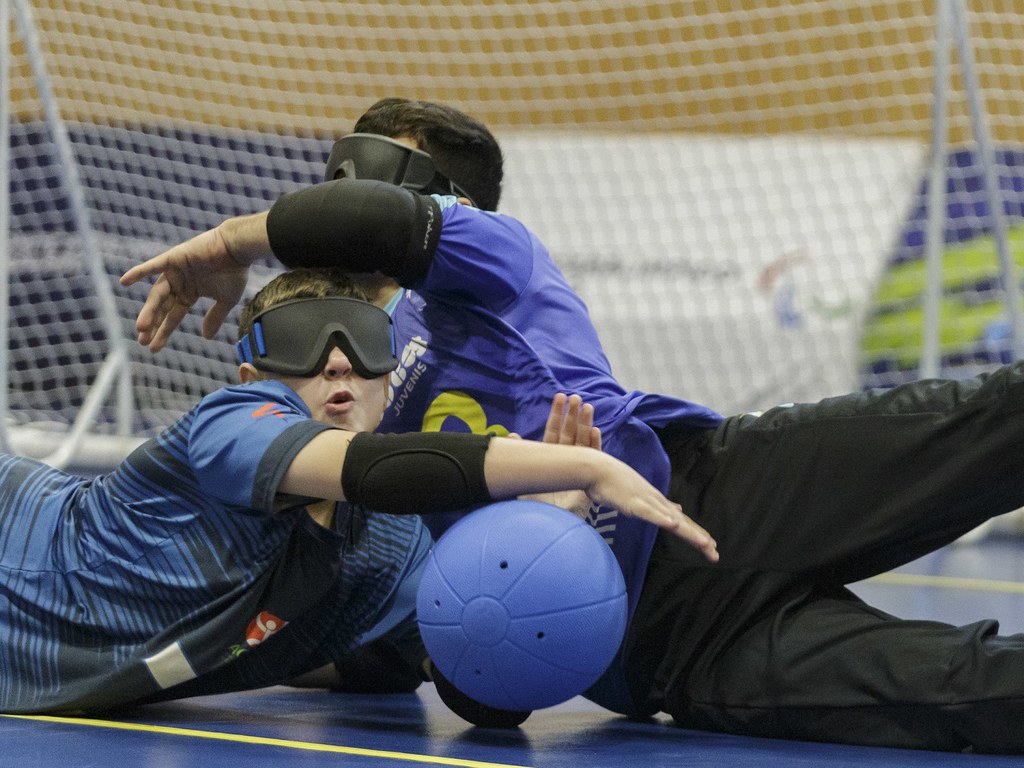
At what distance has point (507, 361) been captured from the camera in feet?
9.22

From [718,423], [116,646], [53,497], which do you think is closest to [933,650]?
[718,423]

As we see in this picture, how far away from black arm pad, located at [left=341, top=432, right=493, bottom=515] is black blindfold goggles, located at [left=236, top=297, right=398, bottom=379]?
0.31 metres

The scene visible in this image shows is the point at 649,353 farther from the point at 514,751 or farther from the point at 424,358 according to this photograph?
the point at 514,751

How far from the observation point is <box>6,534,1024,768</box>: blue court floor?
2322mm

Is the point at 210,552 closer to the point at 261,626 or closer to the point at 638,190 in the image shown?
the point at 261,626

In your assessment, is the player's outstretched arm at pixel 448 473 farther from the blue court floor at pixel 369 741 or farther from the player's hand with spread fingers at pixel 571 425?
the blue court floor at pixel 369 741

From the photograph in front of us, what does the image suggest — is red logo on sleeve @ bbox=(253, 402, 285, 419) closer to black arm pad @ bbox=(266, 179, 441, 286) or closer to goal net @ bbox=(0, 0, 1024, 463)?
black arm pad @ bbox=(266, 179, 441, 286)

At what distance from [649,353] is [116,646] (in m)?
4.96

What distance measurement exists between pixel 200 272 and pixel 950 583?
3.10 meters

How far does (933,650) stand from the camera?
2533 mm

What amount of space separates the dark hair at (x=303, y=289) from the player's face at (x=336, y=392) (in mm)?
143

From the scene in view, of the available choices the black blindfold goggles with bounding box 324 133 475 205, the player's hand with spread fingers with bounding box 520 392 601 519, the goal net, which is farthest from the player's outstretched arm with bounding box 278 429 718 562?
the goal net

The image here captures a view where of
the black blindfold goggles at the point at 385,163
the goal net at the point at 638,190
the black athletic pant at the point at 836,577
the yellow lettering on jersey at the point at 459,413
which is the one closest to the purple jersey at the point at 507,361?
the yellow lettering on jersey at the point at 459,413

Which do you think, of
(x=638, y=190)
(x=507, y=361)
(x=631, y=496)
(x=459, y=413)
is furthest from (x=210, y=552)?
(x=638, y=190)
